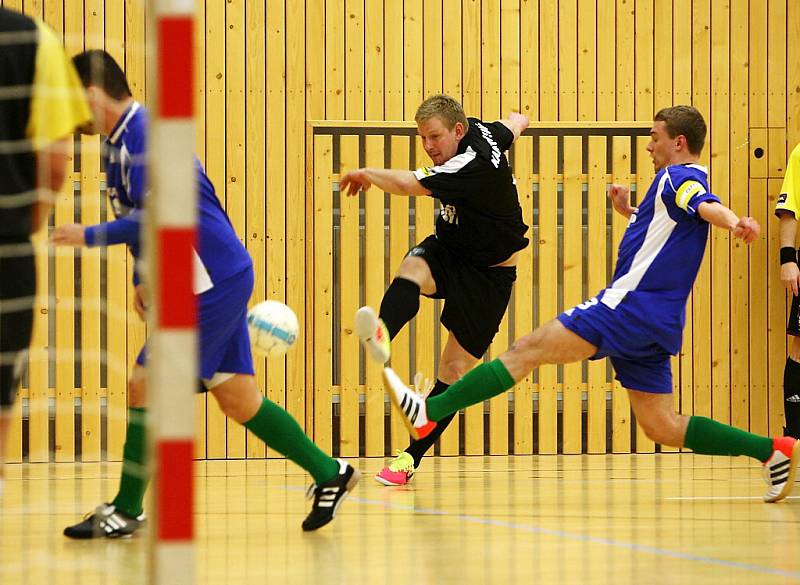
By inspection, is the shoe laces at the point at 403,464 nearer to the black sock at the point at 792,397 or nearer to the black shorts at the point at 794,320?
the black sock at the point at 792,397

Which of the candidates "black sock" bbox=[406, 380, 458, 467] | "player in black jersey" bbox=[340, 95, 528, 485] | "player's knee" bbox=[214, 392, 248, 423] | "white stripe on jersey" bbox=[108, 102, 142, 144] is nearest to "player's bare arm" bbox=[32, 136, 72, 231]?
"white stripe on jersey" bbox=[108, 102, 142, 144]

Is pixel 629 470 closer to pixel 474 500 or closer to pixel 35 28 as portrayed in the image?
pixel 474 500

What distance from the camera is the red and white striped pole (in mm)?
2154

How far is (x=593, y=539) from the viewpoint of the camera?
4340 mm

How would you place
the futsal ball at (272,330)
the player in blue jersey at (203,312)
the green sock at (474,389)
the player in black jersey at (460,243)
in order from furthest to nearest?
the player in black jersey at (460,243), the green sock at (474,389), the futsal ball at (272,330), the player in blue jersey at (203,312)

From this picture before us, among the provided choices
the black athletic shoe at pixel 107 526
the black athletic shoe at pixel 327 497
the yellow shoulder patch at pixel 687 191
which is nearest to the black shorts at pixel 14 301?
the black athletic shoe at pixel 107 526

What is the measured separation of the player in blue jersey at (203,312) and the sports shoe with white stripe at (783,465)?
79.1 inches

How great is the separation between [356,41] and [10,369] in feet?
16.5

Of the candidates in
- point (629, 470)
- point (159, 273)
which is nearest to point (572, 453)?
point (629, 470)

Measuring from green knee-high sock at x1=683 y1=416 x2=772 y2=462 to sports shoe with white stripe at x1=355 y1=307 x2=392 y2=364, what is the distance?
137cm

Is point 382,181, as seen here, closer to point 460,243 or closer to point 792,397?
point 460,243

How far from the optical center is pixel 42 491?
6.08m

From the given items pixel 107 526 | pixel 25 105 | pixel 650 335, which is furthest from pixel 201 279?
pixel 650 335

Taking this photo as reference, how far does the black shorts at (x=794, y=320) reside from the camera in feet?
26.7
